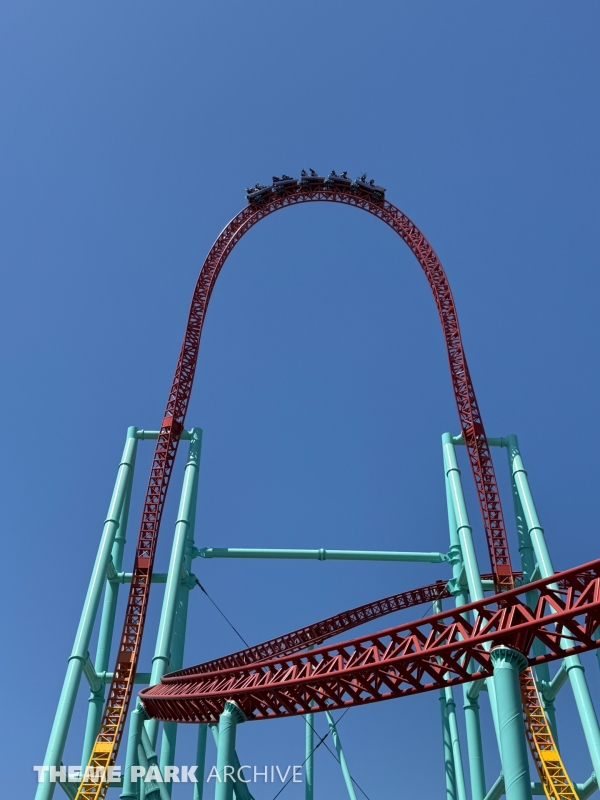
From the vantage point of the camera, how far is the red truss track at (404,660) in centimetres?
934

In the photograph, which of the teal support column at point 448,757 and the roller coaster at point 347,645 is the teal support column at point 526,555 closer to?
the roller coaster at point 347,645

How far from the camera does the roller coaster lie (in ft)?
31.7

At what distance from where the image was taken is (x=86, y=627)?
1730 cm

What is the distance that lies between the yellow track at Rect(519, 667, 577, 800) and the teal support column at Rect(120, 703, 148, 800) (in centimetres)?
806

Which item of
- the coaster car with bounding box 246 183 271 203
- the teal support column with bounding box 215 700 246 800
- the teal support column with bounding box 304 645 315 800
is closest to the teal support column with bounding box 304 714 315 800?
the teal support column with bounding box 304 645 315 800

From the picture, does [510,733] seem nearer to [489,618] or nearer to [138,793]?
[489,618]

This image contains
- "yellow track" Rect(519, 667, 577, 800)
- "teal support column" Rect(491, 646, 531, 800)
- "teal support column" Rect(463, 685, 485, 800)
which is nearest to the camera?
"teal support column" Rect(491, 646, 531, 800)

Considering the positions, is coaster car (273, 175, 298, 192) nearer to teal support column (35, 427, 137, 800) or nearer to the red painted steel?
teal support column (35, 427, 137, 800)

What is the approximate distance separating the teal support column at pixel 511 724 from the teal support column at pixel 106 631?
1192 centimetres

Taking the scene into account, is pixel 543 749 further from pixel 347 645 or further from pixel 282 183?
pixel 282 183

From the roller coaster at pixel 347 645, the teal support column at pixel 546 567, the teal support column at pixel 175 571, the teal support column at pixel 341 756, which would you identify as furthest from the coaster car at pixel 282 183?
the teal support column at pixel 341 756

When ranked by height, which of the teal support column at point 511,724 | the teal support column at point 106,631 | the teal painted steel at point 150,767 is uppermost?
the teal support column at point 106,631

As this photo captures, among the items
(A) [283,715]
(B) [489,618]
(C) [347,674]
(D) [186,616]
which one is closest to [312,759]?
(D) [186,616]

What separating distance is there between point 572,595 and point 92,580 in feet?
40.5
